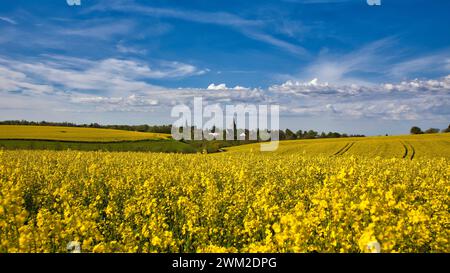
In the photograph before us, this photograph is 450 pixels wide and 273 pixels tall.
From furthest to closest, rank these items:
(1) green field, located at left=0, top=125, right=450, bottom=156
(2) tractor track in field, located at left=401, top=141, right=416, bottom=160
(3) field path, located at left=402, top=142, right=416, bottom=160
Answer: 1. (1) green field, located at left=0, top=125, right=450, bottom=156
2. (3) field path, located at left=402, top=142, right=416, bottom=160
3. (2) tractor track in field, located at left=401, top=141, right=416, bottom=160

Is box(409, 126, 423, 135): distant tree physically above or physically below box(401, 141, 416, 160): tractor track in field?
above

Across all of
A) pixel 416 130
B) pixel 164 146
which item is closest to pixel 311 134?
pixel 416 130

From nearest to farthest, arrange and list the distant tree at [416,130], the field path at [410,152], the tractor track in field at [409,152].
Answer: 1. the tractor track in field at [409,152]
2. the field path at [410,152]
3. the distant tree at [416,130]

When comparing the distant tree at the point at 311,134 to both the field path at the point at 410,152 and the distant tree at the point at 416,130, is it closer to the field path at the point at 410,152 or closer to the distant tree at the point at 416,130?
the distant tree at the point at 416,130

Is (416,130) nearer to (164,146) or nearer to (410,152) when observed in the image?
(410,152)

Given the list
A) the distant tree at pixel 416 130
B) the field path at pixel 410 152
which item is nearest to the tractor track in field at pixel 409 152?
the field path at pixel 410 152

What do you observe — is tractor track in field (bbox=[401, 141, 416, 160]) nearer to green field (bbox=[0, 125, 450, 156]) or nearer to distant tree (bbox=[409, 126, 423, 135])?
green field (bbox=[0, 125, 450, 156])

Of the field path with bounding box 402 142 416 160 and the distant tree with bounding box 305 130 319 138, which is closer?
the field path with bounding box 402 142 416 160

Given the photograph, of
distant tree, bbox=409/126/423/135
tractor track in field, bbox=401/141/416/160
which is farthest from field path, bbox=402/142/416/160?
distant tree, bbox=409/126/423/135
